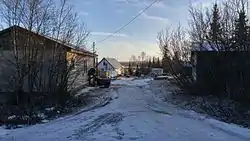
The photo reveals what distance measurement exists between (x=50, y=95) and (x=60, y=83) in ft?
3.11

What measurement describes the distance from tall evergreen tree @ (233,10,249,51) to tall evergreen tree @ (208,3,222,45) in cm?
121

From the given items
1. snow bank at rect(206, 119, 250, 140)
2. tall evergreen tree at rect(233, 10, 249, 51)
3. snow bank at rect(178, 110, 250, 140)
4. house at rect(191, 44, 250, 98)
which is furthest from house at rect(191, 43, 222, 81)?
snow bank at rect(206, 119, 250, 140)

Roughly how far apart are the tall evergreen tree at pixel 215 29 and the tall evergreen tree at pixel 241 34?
121cm

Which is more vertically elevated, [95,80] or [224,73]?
[224,73]

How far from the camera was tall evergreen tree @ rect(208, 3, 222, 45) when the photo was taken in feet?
68.7

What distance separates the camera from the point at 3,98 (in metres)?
20.3

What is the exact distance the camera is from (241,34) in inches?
749

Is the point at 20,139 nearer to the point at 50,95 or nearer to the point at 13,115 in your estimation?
the point at 13,115

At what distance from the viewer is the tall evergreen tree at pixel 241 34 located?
1894 centimetres

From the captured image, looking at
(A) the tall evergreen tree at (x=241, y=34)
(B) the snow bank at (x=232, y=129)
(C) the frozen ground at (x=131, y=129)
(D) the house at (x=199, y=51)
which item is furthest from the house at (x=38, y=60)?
(B) the snow bank at (x=232, y=129)

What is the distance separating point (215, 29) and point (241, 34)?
2.66 metres

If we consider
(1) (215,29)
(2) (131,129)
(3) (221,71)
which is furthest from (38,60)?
(3) (221,71)

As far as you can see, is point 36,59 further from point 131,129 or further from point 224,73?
point 224,73

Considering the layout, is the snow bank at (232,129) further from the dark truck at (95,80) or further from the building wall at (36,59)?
the dark truck at (95,80)
